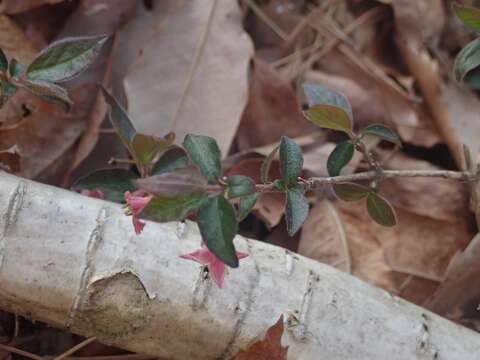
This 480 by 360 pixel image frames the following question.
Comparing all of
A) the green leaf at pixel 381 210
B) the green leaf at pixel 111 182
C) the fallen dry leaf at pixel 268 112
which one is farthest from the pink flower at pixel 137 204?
the fallen dry leaf at pixel 268 112

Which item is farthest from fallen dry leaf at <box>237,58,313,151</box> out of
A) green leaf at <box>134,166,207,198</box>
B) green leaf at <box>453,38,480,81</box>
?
green leaf at <box>134,166,207,198</box>

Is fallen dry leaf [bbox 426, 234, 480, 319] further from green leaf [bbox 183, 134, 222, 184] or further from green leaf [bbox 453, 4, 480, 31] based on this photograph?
green leaf [bbox 183, 134, 222, 184]

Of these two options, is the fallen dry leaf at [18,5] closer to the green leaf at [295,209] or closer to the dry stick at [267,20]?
the dry stick at [267,20]

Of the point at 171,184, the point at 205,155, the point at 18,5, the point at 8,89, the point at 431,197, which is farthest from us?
the point at 431,197

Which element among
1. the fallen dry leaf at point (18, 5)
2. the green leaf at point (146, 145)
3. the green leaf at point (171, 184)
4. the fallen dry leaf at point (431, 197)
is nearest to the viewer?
the green leaf at point (171, 184)

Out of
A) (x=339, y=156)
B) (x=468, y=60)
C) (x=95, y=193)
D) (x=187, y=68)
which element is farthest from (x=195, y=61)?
(x=468, y=60)

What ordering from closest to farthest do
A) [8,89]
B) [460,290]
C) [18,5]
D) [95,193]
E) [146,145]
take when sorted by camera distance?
[146,145], [8,89], [95,193], [460,290], [18,5]

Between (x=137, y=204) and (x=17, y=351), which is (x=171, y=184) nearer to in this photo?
(x=137, y=204)
